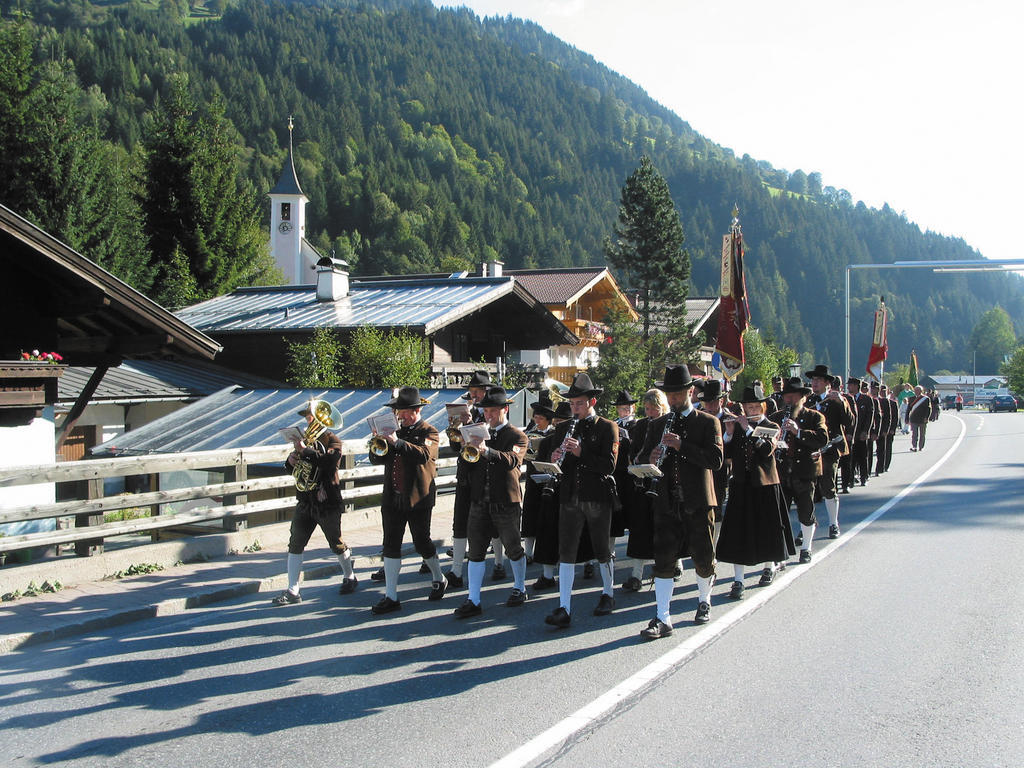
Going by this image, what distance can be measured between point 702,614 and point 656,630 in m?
0.65

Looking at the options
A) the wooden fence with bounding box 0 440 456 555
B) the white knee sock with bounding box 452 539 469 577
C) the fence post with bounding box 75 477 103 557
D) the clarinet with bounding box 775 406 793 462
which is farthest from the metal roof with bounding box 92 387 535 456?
the fence post with bounding box 75 477 103 557

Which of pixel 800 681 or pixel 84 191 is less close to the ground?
pixel 84 191

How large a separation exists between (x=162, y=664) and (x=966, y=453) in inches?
934

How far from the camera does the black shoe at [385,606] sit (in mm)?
7348

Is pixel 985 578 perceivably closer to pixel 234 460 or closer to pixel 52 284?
pixel 234 460

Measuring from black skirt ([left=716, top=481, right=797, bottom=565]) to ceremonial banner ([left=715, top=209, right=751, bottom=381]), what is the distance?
6590 mm

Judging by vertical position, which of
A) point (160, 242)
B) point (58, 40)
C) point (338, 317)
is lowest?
point (338, 317)

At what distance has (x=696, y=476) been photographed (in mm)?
6758

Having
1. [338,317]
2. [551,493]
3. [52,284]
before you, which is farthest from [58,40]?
[551,493]

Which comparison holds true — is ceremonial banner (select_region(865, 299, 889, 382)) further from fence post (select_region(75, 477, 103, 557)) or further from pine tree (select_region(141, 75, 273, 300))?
pine tree (select_region(141, 75, 273, 300))

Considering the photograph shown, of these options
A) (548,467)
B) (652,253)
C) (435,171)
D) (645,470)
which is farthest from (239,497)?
(435,171)

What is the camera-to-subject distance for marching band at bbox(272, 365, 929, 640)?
6.78 metres

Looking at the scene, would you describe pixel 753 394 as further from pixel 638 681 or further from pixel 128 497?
pixel 128 497

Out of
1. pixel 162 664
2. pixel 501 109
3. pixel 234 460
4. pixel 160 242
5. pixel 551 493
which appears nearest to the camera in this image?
pixel 162 664
